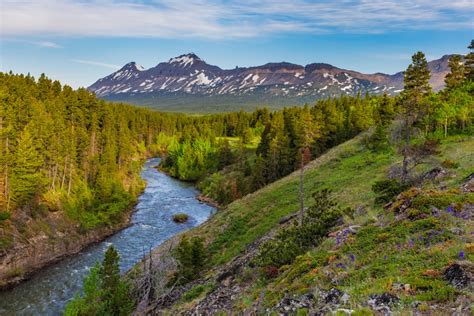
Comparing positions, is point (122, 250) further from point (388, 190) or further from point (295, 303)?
point (295, 303)

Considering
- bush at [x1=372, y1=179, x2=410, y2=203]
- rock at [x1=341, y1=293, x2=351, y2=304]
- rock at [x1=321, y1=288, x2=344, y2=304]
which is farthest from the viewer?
bush at [x1=372, y1=179, x2=410, y2=203]

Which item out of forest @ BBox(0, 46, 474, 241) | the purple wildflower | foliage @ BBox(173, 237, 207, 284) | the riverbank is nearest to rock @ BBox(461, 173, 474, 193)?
the purple wildflower

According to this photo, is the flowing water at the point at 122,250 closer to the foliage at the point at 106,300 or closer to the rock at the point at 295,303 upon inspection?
the foliage at the point at 106,300

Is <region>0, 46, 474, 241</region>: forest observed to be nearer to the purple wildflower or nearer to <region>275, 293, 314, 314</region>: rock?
the purple wildflower

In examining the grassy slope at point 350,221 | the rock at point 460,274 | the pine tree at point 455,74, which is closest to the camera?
the rock at point 460,274

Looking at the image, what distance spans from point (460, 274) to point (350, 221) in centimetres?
1140

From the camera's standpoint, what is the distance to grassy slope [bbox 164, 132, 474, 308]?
42.2 feet

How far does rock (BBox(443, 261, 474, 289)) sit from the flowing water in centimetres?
3360

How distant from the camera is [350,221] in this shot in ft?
71.9

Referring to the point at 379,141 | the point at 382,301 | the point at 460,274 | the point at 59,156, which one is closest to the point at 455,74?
the point at 379,141

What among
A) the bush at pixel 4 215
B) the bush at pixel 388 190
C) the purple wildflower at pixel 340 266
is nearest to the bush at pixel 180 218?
the bush at pixel 4 215

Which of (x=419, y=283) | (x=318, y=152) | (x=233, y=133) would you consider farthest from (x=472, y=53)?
(x=233, y=133)

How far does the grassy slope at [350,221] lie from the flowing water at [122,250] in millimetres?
11157

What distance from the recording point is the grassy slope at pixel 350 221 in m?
12.9
